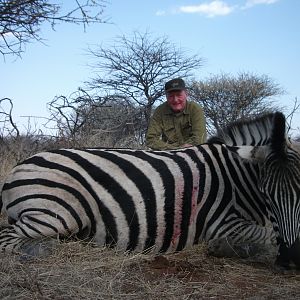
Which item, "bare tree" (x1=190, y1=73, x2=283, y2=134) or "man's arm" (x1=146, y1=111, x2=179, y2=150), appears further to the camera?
"bare tree" (x1=190, y1=73, x2=283, y2=134)

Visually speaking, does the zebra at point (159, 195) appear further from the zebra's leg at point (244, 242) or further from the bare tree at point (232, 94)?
the bare tree at point (232, 94)

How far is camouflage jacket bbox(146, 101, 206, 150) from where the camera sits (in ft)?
17.4

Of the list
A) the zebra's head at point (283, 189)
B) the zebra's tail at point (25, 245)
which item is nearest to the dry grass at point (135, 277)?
the zebra's tail at point (25, 245)

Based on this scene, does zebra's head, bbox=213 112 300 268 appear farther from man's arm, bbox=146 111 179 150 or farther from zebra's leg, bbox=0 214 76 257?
man's arm, bbox=146 111 179 150

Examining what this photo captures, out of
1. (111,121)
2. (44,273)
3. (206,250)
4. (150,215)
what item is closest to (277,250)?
(206,250)

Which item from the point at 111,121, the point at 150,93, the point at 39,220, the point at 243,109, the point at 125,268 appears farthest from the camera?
the point at 243,109

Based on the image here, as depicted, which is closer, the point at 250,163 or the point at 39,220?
the point at 39,220

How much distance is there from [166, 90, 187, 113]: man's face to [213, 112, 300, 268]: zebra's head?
7.96 feet

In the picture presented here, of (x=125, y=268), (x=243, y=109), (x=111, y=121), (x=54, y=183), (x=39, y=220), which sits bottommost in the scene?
(x=125, y=268)

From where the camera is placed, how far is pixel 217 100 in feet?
71.7

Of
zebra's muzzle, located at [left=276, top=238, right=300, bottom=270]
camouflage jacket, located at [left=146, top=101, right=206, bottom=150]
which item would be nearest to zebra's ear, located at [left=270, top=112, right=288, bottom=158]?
zebra's muzzle, located at [left=276, top=238, right=300, bottom=270]

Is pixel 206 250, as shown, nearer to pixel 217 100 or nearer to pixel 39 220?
pixel 39 220

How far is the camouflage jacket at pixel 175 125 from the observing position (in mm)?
5316

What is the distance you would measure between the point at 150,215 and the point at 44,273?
2.96 feet
